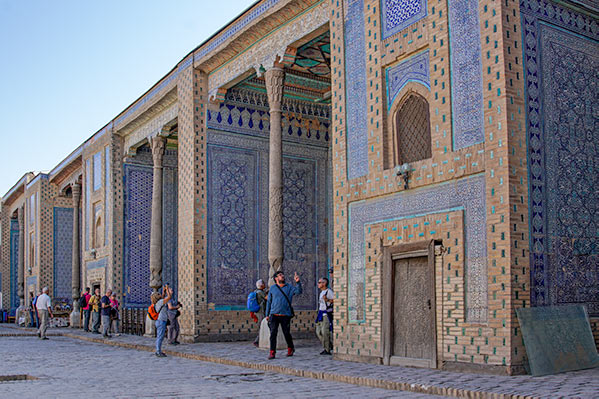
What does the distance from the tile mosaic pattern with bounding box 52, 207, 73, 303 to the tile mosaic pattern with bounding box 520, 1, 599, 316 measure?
23.0m

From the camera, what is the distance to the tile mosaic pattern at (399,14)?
363 inches

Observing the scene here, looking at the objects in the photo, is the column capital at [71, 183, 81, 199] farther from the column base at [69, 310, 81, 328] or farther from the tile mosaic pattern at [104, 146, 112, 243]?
the tile mosaic pattern at [104, 146, 112, 243]

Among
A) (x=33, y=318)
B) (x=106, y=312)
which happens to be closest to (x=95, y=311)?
(x=106, y=312)

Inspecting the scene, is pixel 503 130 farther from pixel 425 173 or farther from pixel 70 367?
pixel 70 367

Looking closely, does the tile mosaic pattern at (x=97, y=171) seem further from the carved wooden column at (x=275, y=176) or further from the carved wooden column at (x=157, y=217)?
the carved wooden column at (x=275, y=176)

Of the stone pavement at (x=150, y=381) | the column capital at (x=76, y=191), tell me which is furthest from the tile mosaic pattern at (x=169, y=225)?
the stone pavement at (x=150, y=381)

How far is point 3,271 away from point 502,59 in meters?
32.8

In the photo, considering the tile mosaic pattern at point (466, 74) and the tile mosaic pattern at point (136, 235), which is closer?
the tile mosaic pattern at point (466, 74)

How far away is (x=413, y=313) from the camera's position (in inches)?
351

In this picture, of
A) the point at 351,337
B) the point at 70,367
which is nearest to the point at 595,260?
the point at 351,337

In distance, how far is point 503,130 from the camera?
775cm

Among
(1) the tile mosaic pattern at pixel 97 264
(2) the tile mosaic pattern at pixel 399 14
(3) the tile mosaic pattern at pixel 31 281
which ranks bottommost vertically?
(3) the tile mosaic pattern at pixel 31 281

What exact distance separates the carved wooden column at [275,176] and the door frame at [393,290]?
11.8 ft

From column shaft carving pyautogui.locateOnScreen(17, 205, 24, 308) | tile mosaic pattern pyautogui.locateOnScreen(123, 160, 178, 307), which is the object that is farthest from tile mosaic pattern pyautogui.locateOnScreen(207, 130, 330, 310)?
column shaft carving pyautogui.locateOnScreen(17, 205, 24, 308)
